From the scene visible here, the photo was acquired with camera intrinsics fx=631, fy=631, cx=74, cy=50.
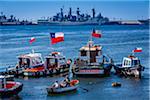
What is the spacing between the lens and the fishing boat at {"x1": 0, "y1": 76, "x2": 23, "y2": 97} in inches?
1574

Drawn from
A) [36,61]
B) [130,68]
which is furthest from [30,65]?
[130,68]

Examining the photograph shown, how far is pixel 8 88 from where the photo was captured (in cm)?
4044

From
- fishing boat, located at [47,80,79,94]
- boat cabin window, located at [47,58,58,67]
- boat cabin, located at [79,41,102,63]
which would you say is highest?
boat cabin, located at [79,41,102,63]

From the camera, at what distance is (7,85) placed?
41062 millimetres

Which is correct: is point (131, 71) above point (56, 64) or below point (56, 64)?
below

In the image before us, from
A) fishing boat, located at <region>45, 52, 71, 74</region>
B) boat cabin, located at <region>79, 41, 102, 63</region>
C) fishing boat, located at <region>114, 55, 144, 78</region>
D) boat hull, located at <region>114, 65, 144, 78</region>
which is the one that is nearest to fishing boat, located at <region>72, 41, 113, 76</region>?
boat cabin, located at <region>79, 41, 102, 63</region>

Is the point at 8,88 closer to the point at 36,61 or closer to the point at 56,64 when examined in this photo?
the point at 56,64

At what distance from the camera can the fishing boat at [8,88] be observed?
3997 cm

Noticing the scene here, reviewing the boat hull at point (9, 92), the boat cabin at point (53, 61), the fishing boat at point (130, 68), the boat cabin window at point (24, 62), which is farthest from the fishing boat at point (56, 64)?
the boat hull at point (9, 92)

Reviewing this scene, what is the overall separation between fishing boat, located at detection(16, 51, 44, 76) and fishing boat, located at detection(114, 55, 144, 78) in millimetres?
6330

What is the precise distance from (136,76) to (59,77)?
604 cm

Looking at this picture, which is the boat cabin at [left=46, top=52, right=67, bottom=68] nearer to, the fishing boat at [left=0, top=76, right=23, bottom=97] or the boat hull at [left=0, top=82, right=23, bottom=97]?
the fishing boat at [left=0, top=76, right=23, bottom=97]

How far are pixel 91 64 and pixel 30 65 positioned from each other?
17.6 feet

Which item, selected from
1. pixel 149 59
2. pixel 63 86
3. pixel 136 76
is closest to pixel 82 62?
pixel 136 76
